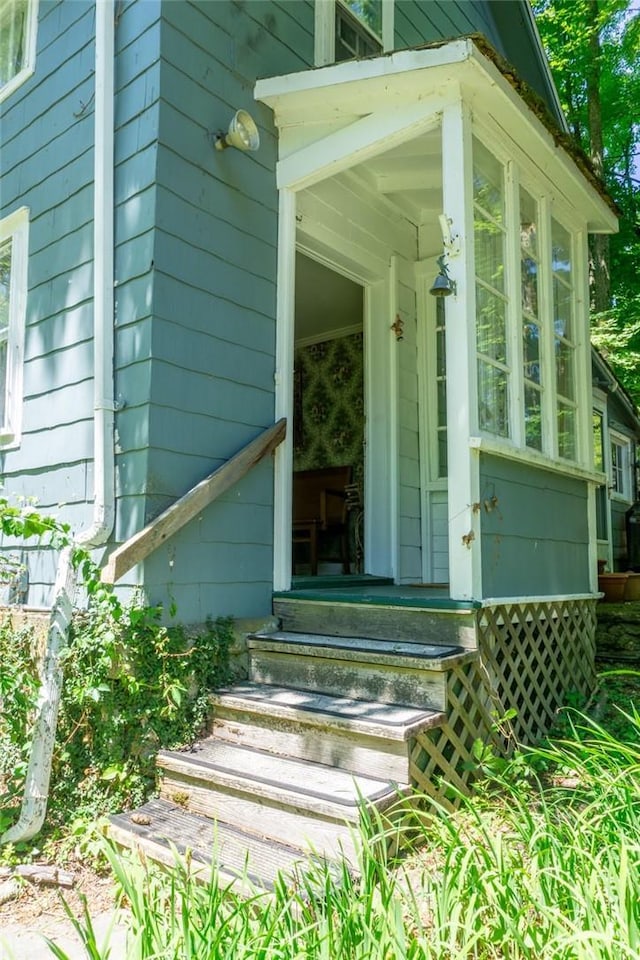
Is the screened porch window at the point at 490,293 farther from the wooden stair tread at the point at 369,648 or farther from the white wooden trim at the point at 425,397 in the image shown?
the white wooden trim at the point at 425,397

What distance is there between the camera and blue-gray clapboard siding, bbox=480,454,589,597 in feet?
11.5

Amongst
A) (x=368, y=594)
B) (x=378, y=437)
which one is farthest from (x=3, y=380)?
(x=368, y=594)

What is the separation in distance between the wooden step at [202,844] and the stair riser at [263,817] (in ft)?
0.09

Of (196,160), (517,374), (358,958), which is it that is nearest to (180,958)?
(358,958)

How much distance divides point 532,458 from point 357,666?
1.60 meters

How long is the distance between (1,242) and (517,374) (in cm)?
360

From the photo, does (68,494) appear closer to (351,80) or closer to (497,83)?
(351,80)

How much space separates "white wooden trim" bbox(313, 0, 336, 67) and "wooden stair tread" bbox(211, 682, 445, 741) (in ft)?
13.0

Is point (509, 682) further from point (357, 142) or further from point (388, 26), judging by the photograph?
point (388, 26)

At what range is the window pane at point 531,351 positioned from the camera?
4.10m

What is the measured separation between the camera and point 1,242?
487 cm

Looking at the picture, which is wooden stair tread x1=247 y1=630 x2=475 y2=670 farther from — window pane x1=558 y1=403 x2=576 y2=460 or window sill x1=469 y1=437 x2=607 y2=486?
window pane x1=558 y1=403 x2=576 y2=460

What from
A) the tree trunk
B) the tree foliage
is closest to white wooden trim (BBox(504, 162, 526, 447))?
the tree foliage

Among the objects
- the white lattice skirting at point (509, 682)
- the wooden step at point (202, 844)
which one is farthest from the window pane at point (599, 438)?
the wooden step at point (202, 844)
